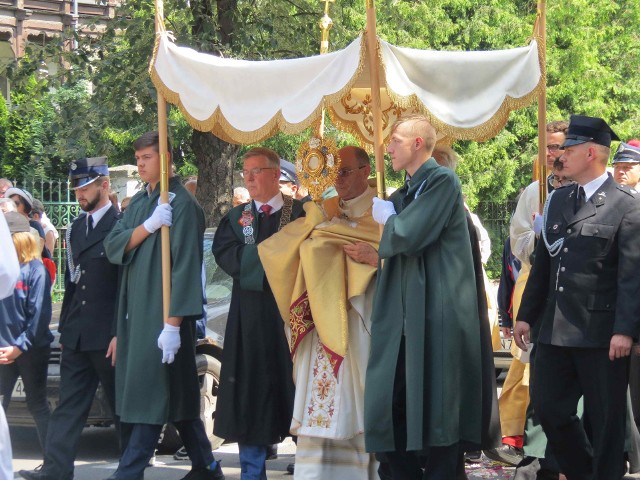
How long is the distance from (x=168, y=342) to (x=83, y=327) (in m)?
0.76

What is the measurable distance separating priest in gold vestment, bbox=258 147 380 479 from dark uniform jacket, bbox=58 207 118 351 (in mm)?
1156

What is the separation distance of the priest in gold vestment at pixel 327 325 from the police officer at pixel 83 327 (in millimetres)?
1189

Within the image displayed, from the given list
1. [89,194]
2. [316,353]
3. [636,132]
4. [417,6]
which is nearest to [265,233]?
[316,353]

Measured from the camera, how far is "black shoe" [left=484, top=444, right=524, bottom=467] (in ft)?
25.7

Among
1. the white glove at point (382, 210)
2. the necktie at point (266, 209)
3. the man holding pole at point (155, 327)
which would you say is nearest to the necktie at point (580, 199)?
the white glove at point (382, 210)

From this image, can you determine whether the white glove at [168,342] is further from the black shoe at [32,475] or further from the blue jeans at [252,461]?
the black shoe at [32,475]

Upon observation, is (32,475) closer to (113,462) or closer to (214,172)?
(113,462)

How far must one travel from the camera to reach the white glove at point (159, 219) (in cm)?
679

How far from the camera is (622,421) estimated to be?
584cm

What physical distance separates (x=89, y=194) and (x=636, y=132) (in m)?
16.8

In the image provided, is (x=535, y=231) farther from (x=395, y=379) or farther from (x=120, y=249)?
(x=120, y=249)

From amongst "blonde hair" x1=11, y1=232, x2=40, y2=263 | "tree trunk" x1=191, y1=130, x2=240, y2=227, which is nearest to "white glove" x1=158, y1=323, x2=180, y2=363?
"blonde hair" x1=11, y1=232, x2=40, y2=263

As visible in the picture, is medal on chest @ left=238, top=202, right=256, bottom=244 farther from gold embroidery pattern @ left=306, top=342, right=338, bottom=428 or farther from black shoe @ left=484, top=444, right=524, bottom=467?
black shoe @ left=484, top=444, right=524, bottom=467

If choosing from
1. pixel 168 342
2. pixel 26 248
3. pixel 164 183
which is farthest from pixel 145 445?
pixel 26 248
